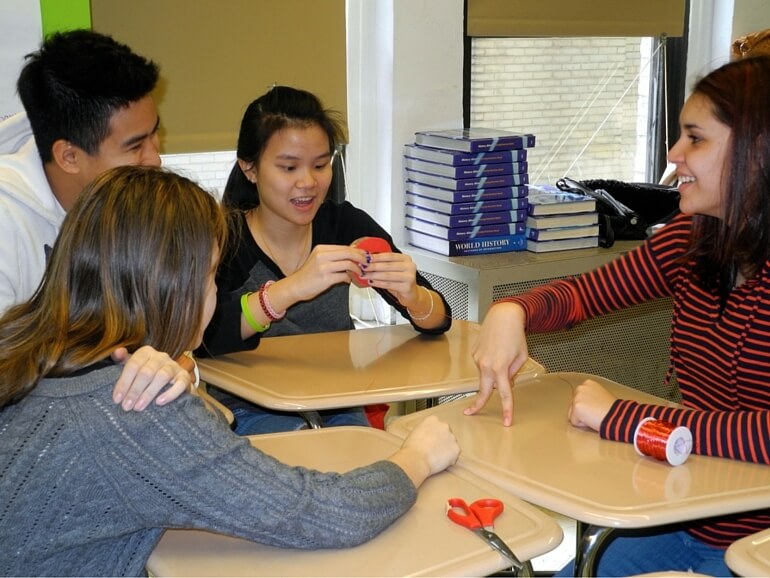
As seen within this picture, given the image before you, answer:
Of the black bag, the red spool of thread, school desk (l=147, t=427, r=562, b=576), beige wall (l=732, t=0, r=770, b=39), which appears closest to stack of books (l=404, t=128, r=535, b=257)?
the black bag

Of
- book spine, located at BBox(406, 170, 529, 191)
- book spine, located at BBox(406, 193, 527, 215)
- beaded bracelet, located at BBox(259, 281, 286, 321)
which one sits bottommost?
beaded bracelet, located at BBox(259, 281, 286, 321)

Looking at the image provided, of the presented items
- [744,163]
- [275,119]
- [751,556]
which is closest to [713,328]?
[744,163]

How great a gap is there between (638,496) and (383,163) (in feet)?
6.97

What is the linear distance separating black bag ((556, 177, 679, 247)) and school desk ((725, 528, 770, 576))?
86.3 inches

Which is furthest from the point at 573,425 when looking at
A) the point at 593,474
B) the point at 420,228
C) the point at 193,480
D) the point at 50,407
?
the point at 420,228

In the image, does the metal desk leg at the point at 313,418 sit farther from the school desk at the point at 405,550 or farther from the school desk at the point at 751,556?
the school desk at the point at 751,556

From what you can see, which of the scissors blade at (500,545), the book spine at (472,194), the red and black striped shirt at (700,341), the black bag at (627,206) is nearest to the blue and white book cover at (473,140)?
the book spine at (472,194)

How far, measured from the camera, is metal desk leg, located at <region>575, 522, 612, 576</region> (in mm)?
1403

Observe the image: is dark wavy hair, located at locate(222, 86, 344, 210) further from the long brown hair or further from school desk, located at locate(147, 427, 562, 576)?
school desk, located at locate(147, 427, 562, 576)

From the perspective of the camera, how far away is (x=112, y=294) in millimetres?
1265

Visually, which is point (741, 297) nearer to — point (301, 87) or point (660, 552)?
point (660, 552)

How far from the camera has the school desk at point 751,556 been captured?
1.19 m

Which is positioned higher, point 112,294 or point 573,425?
point 112,294

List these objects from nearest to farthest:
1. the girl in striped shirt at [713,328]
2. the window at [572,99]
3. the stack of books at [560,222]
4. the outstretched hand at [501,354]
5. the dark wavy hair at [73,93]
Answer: the girl in striped shirt at [713,328] → the outstretched hand at [501,354] → the dark wavy hair at [73,93] → the stack of books at [560,222] → the window at [572,99]
